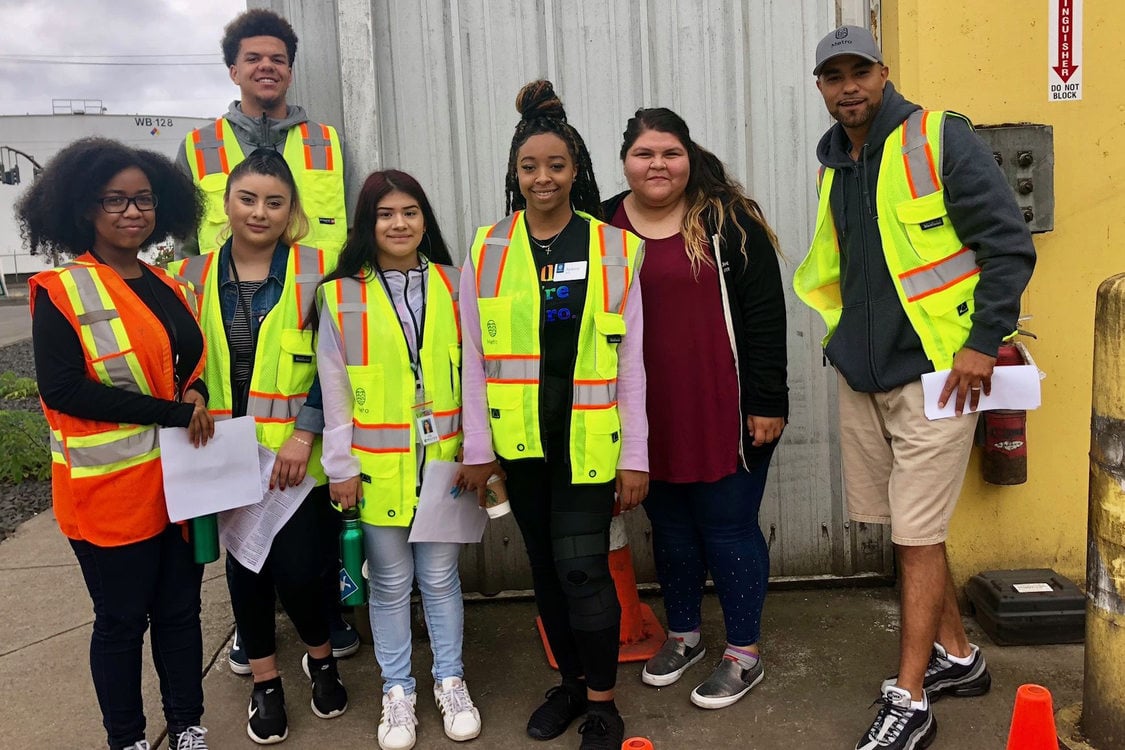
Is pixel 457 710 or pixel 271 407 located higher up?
pixel 271 407

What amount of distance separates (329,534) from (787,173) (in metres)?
2.44

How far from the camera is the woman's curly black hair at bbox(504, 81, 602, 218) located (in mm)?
2854

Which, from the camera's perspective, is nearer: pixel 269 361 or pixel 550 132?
pixel 550 132

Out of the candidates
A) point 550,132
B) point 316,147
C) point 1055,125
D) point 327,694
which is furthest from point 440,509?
point 1055,125

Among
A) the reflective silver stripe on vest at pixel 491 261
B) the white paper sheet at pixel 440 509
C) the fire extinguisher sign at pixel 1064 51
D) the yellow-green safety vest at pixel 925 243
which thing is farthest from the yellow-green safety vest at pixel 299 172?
the fire extinguisher sign at pixel 1064 51

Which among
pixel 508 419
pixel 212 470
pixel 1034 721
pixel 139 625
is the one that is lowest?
pixel 1034 721

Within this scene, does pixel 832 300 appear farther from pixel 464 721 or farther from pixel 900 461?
pixel 464 721

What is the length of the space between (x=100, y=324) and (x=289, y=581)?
3.41 ft

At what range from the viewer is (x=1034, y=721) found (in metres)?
2.22

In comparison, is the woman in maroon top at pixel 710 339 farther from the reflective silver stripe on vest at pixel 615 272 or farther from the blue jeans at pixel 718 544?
the reflective silver stripe on vest at pixel 615 272

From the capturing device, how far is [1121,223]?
11.6 feet

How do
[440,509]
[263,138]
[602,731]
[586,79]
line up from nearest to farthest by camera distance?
[602,731]
[440,509]
[263,138]
[586,79]

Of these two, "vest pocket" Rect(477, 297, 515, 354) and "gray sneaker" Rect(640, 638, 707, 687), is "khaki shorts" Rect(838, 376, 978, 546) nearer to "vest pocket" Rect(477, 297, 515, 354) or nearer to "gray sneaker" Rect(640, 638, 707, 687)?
"gray sneaker" Rect(640, 638, 707, 687)

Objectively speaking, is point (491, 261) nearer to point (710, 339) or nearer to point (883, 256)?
point (710, 339)
